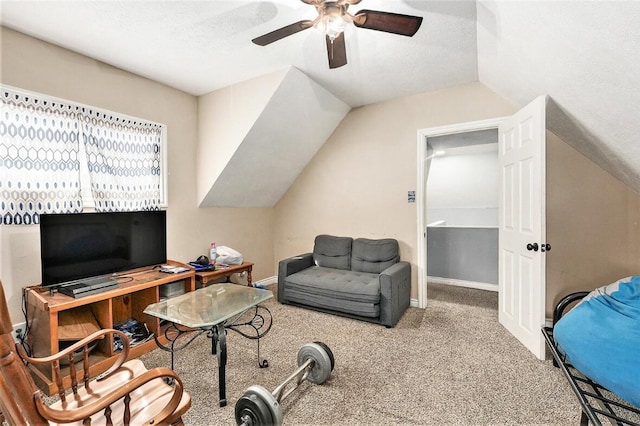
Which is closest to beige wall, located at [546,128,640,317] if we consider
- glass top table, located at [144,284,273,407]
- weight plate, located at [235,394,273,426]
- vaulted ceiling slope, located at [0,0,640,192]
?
vaulted ceiling slope, located at [0,0,640,192]

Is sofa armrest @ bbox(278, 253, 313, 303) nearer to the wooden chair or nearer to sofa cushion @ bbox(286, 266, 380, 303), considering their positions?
sofa cushion @ bbox(286, 266, 380, 303)

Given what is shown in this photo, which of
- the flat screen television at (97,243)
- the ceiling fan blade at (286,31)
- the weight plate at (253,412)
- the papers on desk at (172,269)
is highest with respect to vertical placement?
the ceiling fan blade at (286,31)

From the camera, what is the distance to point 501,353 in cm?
245

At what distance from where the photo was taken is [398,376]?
215 cm

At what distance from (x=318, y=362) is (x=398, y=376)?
64 cm

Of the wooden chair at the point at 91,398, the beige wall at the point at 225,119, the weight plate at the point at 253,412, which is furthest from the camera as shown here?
the beige wall at the point at 225,119

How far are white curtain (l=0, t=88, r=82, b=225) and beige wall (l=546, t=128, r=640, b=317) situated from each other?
4.57 metres

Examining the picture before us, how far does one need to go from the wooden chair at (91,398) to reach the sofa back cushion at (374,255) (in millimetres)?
2686

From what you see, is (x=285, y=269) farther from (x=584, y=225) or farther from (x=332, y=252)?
(x=584, y=225)

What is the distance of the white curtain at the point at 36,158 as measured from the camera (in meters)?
2.18

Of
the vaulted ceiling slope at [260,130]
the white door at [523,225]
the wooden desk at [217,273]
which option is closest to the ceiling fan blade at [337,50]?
the vaulted ceiling slope at [260,130]

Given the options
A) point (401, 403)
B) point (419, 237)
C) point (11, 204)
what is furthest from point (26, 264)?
point (419, 237)

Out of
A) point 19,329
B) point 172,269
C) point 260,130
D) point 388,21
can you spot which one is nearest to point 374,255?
point 260,130

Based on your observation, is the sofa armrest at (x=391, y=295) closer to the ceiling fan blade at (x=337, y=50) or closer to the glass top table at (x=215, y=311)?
the glass top table at (x=215, y=311)
